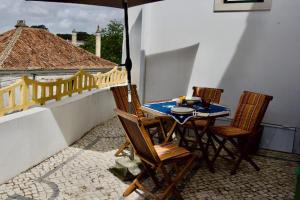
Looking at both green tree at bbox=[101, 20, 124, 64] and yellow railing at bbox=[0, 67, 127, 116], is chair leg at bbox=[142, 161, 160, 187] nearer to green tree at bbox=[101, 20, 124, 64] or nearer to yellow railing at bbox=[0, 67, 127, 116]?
yellow railing at bbox=[0, 67, 127, 116]

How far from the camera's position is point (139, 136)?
10.9 feet

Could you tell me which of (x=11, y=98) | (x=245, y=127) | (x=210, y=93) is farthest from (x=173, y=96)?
(x=11, y=98)

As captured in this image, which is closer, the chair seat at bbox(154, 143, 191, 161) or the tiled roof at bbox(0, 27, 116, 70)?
the chair seat at bbox(154, 143, 191, 161)

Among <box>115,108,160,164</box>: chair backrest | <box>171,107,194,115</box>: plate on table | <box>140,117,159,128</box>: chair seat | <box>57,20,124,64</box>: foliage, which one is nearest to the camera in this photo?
<box>115,108,160,164</box>: chair backrest

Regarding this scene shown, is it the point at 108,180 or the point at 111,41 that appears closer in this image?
the point at 108,180

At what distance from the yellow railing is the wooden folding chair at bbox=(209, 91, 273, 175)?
3.00 meters

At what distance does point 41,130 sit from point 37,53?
37.6 ft

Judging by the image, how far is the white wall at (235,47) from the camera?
18.5ft

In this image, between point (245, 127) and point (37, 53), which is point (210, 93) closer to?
point (245, 127)

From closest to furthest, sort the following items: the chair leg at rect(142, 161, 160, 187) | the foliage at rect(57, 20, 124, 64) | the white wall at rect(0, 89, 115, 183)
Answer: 1. the chair leg at rect(142, 161, 160, 187)
2. the white wall at rect(0, 89, 115, 183)
3. the foliage at rect(57, 20, 124, 64)

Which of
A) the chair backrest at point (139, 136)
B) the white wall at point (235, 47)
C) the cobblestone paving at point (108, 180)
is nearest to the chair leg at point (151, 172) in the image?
the chair backrest at point (139, 136)

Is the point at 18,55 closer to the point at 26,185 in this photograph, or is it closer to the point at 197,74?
the point at 197,74

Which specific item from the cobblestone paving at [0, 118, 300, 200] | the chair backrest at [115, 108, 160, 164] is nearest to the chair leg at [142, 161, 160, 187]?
the chair backrest at [115, 108, 160, 164]

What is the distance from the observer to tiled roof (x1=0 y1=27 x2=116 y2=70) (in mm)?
12953
